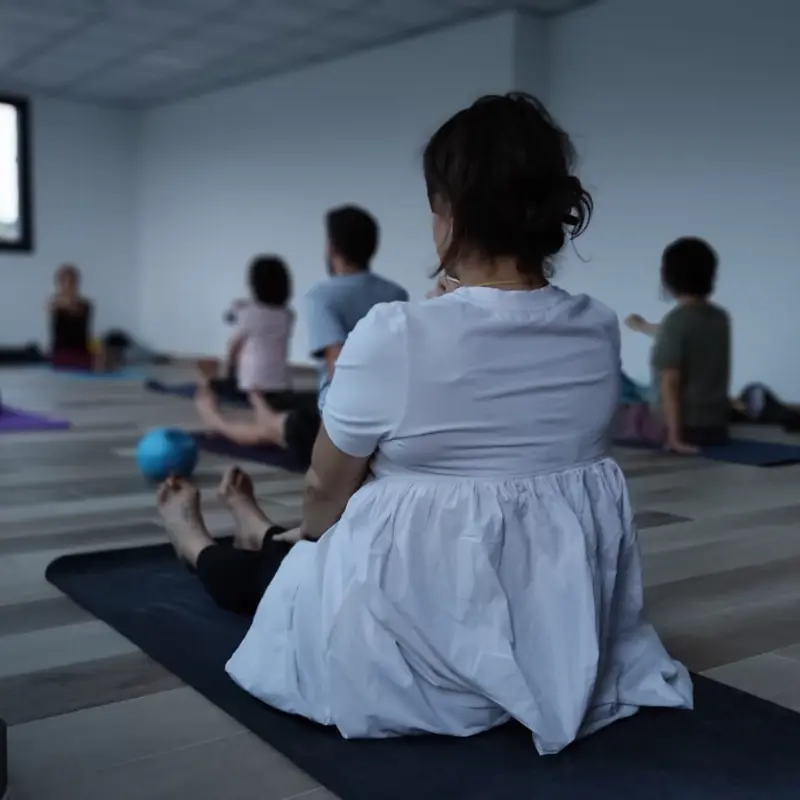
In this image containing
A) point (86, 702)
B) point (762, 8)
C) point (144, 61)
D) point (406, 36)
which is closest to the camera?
point (86, 702)

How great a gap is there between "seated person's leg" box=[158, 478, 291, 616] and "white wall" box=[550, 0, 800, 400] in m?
4.46

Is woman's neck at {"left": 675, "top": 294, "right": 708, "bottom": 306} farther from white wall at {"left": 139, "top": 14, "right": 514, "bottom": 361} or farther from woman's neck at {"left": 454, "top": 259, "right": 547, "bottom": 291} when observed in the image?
woman's neck at {"left": 454, "top": 259, "right": 547, "bottom": 291}

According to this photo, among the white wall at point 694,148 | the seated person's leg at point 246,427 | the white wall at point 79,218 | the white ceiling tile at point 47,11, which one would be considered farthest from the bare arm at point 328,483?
the white wall at point 79,218

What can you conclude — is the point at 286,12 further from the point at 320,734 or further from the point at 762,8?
the point at 320,734

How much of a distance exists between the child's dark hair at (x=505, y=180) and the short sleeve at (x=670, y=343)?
3.03m

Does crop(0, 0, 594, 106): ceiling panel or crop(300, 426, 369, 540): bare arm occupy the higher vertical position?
crop(0, 0, 594, 106): ceiling panel

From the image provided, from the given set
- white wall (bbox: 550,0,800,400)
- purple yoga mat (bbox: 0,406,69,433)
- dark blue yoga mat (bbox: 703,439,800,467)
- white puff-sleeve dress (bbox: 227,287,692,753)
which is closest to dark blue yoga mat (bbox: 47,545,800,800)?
white puff-sleeve dress (bbox: 227,287,692,753)

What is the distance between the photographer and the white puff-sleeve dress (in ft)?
4.25

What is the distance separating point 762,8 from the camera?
18.4 feet

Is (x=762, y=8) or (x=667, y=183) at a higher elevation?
(x=762, y=8)

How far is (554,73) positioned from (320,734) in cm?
601

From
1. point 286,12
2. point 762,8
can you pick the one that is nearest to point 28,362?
point 286,12

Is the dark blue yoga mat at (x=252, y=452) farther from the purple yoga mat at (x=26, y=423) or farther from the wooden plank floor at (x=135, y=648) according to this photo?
the purple yoga mat at (x=26, y=423)

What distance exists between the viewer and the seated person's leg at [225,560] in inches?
72.1
